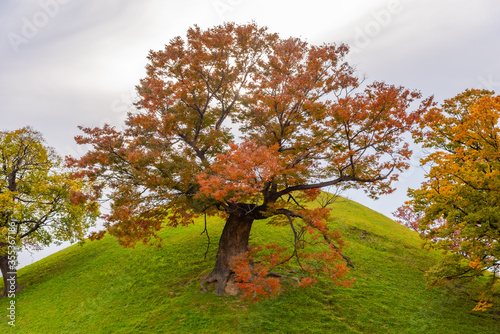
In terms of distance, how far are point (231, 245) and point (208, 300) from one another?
2.84m

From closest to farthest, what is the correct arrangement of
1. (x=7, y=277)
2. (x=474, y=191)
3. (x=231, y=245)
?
1. (x=474, y=191)
2. (x=231, y=245)
3. (x=7, y=277)

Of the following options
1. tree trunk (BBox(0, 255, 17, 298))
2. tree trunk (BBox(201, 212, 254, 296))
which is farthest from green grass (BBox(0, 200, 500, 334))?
tree trunk (BBox(201, 212, 254, 296))

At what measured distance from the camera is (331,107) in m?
13.1

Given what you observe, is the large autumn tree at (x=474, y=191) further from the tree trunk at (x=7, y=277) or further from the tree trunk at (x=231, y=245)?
the tree trunk at (x=7, y=277)

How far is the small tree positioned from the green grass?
8.99 ft

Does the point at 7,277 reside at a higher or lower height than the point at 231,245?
higher

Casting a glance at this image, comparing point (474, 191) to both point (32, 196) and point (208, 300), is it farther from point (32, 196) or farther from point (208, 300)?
point (32, 196)

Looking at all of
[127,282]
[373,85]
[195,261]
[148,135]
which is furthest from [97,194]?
[373,85]

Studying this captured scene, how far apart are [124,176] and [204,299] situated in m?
7.09

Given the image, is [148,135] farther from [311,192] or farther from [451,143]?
[451,143]

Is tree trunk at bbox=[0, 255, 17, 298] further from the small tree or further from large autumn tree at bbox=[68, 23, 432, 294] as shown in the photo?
large autumn tree at bbox=[68, 23, 432, 294]

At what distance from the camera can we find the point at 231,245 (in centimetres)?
1523

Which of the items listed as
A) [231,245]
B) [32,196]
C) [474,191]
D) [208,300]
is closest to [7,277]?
[32,196]

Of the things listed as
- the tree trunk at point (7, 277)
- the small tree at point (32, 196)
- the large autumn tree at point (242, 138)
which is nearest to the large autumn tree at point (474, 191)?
the large autumn tree at point (242, 138)
